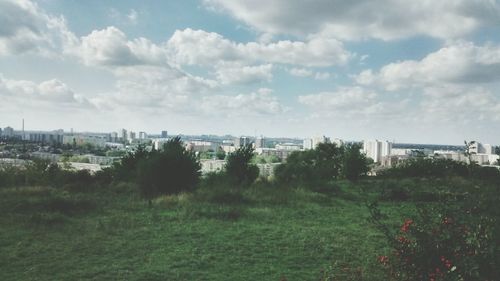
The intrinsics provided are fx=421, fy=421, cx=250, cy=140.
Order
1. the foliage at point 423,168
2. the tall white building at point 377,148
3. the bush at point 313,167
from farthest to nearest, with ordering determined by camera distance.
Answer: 1. the tall white building at point 377,148
2. the foliage at point 423,168
3. the bush at point 313,167

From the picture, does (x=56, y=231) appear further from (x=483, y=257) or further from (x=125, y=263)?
(x=483, y=257)

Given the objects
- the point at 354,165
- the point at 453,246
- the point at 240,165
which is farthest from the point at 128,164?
the point at 453,246

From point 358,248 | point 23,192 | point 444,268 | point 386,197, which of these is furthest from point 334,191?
point 444,268

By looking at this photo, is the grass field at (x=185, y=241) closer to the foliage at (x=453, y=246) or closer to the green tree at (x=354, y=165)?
the foliage at (x=453, y=246)

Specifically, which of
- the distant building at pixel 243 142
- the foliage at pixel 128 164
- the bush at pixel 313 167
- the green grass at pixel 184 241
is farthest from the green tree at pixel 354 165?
the green grass at pixel 184 241

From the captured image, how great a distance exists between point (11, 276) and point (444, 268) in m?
5.38

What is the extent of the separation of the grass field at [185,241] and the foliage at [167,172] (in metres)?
2.70

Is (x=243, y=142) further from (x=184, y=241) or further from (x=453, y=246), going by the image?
(x=453, y=246)

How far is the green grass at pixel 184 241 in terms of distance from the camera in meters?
5.94

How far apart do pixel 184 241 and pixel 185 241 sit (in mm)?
19

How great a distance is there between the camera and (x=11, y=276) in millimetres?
5637

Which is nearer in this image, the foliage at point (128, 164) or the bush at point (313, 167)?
the foliage at point (128, 164)

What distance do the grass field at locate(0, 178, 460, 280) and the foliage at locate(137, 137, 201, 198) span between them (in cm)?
270

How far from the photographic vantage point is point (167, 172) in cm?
1647
